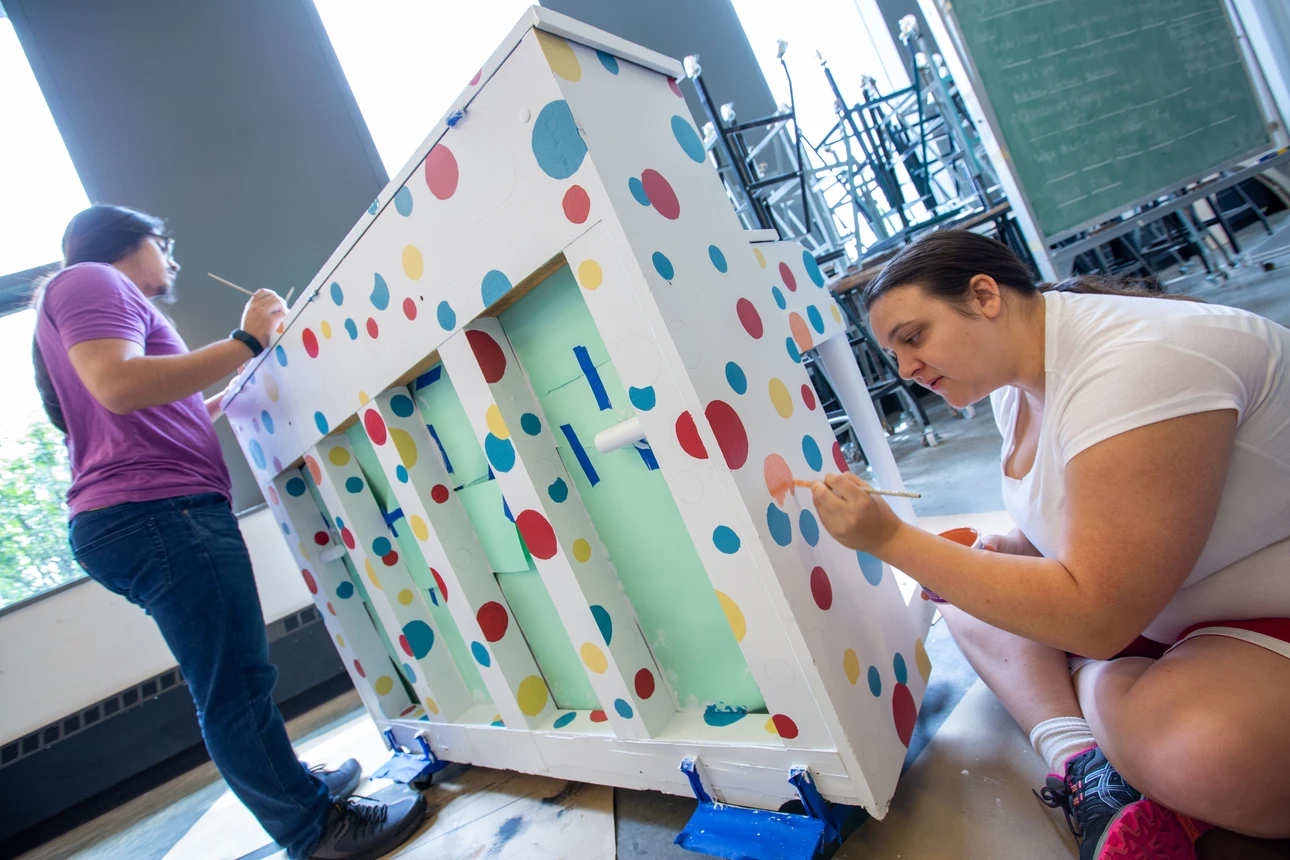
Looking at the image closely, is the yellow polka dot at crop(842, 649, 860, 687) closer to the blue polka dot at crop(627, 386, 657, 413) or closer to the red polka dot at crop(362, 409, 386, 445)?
the blue polka dot at crop(627, 386, 657, 413)

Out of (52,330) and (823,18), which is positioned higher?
(823,18)

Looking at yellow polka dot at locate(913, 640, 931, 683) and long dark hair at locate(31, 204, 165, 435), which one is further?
long dark hair at locate(31, 204, 165, 435)

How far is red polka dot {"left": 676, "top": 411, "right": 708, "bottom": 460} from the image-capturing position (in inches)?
30.2

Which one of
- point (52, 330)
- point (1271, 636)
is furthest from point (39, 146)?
point (1271, 636)

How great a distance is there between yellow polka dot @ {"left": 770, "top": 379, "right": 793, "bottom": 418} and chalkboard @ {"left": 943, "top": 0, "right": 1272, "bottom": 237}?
1.72 meters

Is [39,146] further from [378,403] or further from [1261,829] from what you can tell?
[1261,829]

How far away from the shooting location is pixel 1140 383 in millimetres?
620

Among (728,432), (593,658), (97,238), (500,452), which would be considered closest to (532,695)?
(593,658)

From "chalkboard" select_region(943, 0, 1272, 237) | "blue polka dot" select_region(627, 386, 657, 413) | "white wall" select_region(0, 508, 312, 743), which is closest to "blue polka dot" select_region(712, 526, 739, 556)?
"blue polka dot" select_region(627, 386, 657, 413)

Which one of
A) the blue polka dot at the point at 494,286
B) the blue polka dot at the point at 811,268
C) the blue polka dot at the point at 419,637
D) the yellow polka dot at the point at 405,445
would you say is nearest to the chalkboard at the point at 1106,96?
the blue polka dot at the point at 811,268

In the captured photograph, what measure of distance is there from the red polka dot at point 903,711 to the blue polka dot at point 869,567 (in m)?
0.15

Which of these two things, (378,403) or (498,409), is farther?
(378,403)

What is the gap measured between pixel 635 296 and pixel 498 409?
0.32 metres

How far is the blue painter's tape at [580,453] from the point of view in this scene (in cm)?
101
